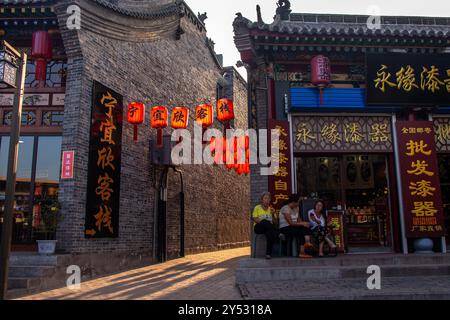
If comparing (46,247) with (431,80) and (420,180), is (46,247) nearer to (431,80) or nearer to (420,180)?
(420,180)

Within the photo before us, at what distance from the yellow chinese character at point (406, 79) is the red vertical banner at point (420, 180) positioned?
0.84 m

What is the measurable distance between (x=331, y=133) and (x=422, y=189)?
2444mm

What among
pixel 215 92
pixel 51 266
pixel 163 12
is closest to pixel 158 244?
pixel 51 266

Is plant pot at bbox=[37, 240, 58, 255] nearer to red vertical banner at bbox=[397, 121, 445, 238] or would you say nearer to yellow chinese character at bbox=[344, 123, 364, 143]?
yellow chinese character at bbox=[344, 123, 364, 143]

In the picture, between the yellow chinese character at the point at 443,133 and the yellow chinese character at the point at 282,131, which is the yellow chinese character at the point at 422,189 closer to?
the yellow chinese character at the point at 443,133

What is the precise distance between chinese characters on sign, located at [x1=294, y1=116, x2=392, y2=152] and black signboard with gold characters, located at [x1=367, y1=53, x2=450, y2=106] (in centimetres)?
60

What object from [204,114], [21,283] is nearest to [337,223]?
[204,114]

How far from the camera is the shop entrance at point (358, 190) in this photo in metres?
10.5

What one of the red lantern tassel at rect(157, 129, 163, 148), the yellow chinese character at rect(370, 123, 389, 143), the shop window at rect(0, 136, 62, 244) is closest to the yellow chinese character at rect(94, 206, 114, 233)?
the shop window at rect(0, 136, 62, 244)

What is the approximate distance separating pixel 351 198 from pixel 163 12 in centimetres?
851

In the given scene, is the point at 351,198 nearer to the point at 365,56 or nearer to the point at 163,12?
the point at 365,56

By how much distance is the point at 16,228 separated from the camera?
984 centimetres

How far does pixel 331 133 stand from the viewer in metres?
9.69

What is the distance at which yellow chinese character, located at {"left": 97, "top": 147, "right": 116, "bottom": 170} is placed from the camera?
10180 millimetres
